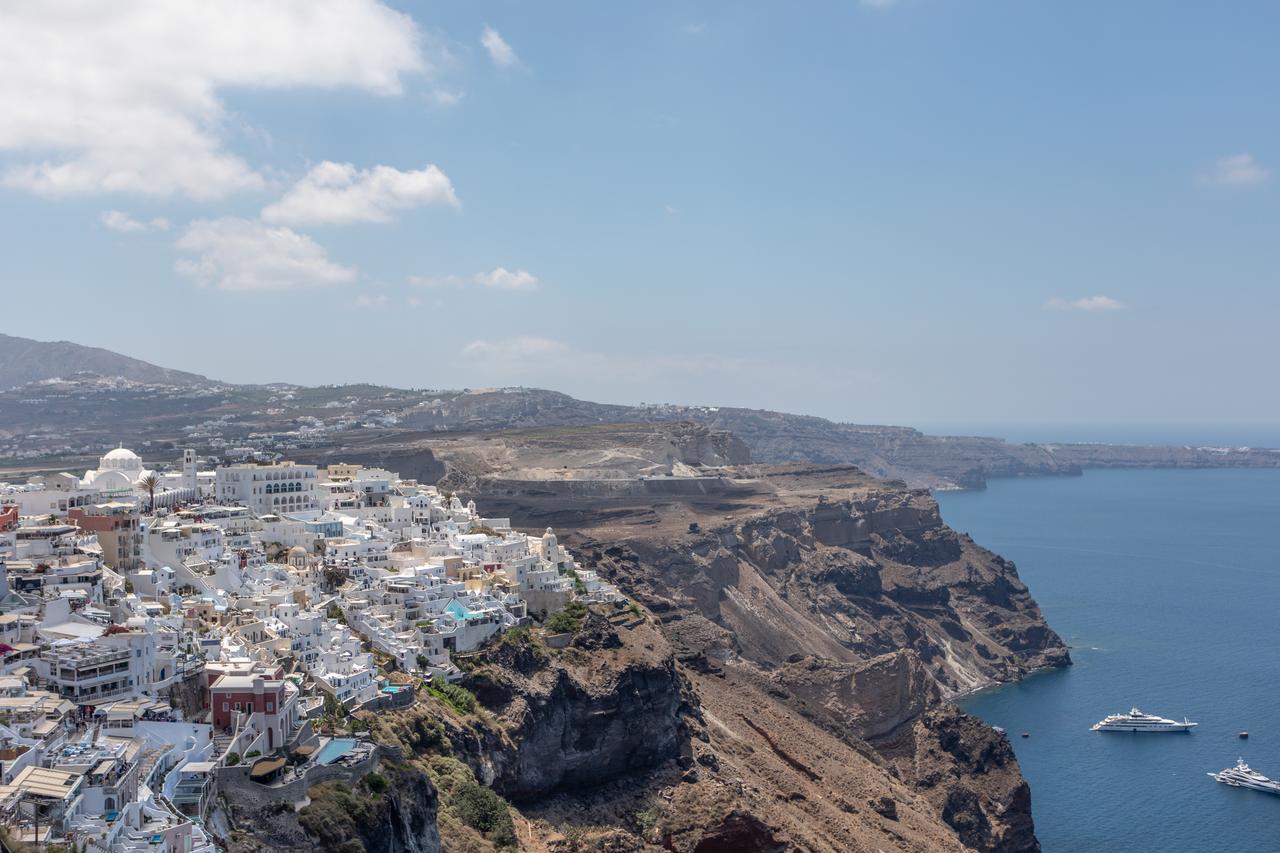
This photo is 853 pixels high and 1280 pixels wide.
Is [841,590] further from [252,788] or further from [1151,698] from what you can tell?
[252,788]

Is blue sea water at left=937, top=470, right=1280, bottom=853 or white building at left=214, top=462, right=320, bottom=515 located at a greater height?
white building at left=214, top=462, right=320, bottom=515

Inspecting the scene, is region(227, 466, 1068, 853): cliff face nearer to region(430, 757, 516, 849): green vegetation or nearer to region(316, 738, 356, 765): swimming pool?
region(430, 757, 516, 849): green vegetation

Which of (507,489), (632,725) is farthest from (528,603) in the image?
(507,489)

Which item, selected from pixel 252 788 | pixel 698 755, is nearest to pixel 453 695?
pixel 698 755

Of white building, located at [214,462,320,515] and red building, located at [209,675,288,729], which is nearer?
red building, located at [209,675,288,729]

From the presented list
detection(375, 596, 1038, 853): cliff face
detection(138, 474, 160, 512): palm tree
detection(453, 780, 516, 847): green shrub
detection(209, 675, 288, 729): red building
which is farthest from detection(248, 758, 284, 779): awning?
detection(138, 474, 160, 512): palm tree

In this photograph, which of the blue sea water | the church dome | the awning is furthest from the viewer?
the blue sea water
